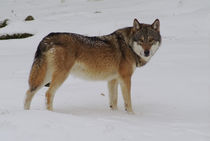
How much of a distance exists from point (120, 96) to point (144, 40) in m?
1.75

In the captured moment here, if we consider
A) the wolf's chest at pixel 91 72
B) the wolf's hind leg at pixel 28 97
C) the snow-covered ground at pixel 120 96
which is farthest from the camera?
the wolf's chest at pixel 91 72

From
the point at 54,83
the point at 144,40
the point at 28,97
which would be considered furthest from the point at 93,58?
the point at 28,97

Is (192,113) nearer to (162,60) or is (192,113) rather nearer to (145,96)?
(145,96)

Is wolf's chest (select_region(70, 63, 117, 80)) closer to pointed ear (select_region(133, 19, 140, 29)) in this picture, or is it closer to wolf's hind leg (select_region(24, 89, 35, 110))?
wolf's hind leg (select_region(24, 89, 35, 110))

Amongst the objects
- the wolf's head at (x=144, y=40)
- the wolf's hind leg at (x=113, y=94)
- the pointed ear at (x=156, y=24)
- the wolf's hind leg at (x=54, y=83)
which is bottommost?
the wolf's hind leg at (x=113, y=94)

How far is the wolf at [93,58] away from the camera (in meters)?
6.29

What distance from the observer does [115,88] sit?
24.3 feet

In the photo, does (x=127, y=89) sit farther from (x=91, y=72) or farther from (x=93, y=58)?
(x=93, y=58)

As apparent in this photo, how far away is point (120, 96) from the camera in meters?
8.30

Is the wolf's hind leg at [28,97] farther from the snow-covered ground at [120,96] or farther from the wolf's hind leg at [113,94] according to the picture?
the wolf's hind leg at [113,94]

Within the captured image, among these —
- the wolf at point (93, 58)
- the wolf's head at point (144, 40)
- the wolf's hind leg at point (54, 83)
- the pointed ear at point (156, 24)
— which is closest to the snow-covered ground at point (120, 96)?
the wolf's hind leg at point (54, 83)

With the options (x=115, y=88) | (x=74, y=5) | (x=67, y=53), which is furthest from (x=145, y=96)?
(x=74, y=5)

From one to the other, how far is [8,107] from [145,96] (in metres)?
2.65

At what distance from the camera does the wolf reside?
6.29 m
